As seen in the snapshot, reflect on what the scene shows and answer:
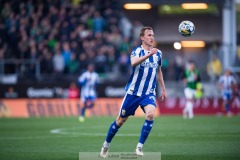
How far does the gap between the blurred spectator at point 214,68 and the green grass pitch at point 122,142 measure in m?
10.8

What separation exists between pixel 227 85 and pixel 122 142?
1652cm

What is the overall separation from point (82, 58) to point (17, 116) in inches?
163

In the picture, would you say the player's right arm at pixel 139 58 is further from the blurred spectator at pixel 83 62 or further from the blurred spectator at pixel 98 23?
the blurred spectator at pixel 98 23

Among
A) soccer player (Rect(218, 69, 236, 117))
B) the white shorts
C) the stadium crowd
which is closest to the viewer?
the white shorts

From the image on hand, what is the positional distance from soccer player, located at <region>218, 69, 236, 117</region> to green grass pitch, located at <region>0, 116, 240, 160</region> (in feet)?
32.1

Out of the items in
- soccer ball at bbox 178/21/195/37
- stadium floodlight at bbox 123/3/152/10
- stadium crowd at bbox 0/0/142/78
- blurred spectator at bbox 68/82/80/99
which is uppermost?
soccer ball at bbox 178/21/195/37

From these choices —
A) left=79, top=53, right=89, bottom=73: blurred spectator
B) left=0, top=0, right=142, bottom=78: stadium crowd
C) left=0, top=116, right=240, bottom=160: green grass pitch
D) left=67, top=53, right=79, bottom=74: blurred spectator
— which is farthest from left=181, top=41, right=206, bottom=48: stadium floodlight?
left=0, top=116, right=240, bottom=160: green grass pitch

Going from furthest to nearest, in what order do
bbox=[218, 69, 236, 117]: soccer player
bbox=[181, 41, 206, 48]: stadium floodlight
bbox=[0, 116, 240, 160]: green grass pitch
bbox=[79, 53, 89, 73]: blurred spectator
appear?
bbox=[181, 41, 206, 48]: stadium floodlight < bbox=[79, 53, 89, 73]: blurred spectator < bbox=[218, 69, 236, 117]: soccer player < bbox=[0, 116, 240, 160]: green grass pitch

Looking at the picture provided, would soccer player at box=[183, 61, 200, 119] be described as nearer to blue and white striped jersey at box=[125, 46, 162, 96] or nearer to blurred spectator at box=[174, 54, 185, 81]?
blurred spectator at box=[174, 54, 185, 81]

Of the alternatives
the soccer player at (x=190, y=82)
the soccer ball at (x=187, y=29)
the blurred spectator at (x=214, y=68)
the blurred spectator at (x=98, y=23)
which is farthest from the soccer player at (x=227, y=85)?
the soccer ball at (x=187, y=29)

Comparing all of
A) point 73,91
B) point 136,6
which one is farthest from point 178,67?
point 73,91

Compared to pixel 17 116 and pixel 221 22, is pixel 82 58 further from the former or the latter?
pixel 221 22

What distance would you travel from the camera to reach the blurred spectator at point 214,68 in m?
33.8

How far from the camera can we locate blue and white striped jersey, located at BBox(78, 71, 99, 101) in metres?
29.7
